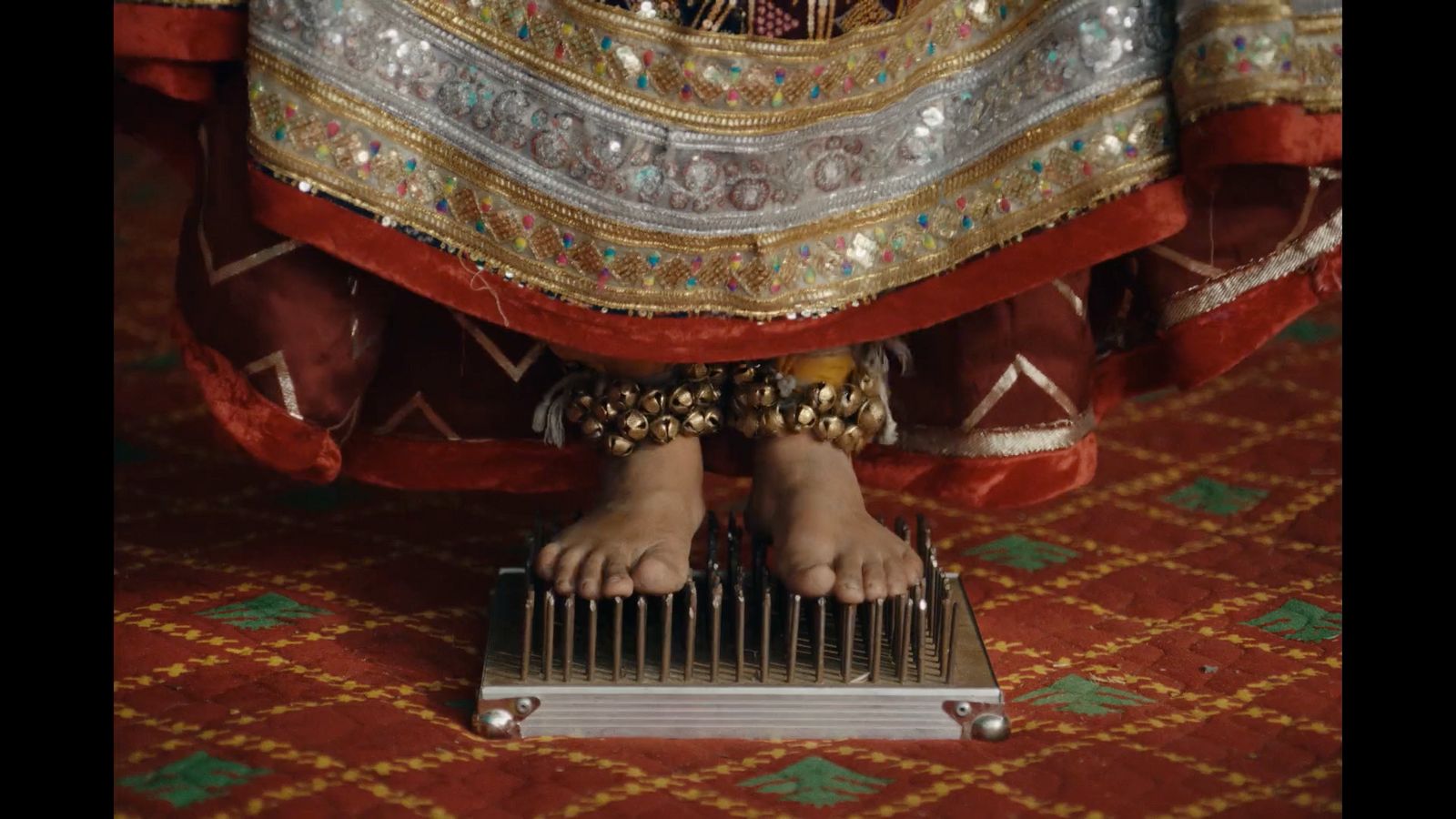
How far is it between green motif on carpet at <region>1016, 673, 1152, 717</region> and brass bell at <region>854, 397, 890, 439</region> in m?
0.23

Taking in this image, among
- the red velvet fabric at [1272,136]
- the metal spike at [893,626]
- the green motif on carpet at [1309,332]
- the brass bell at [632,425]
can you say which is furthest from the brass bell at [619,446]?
the green motif on carpet at [1309,332]

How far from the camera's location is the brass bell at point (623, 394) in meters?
1.22

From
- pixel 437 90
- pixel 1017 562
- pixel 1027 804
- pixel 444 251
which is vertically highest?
pixel 437 90

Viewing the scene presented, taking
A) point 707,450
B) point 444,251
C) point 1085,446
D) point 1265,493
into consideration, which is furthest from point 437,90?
point 1265,493

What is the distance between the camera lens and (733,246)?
1.14 m

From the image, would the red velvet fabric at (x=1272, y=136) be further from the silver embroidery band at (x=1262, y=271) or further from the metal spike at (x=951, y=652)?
the metal spike at (x=951, y=652)

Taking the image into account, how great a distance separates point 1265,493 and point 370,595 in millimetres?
834

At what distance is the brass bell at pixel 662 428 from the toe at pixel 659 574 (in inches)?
4.8

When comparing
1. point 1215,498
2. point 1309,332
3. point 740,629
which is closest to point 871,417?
point 740,629

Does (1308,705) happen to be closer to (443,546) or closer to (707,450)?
(707,450)

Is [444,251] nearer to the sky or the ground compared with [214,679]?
nearer to the sky

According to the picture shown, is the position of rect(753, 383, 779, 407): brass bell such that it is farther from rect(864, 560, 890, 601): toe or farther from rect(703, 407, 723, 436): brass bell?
rect(864, 560, 890, 601): toe

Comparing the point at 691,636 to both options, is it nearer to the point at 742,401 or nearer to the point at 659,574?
the point at 659,574

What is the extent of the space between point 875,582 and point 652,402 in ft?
0.73
